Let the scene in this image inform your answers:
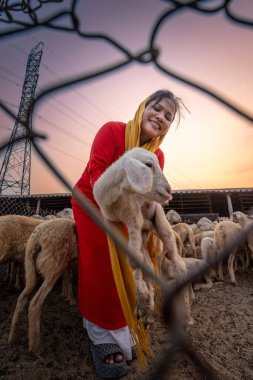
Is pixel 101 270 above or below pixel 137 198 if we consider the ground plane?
below

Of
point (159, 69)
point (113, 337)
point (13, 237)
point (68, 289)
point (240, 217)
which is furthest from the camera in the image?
point (240, 217)

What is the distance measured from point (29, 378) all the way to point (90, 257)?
1000 millimetres

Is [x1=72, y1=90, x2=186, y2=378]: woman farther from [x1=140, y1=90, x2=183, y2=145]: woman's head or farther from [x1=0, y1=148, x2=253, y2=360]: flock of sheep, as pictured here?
Answer: [x1=0, y1=148, x2=253, y2=360]: flock of sheep

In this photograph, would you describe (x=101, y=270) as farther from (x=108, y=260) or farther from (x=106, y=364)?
(x=106, y=364)

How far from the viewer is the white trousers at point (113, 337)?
2.06 meters

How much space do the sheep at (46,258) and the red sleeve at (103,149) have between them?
1.11 meters

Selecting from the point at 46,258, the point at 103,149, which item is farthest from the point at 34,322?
the point at 103,149

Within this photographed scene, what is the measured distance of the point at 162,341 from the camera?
2525 millimetres

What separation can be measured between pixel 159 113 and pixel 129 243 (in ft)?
3.74

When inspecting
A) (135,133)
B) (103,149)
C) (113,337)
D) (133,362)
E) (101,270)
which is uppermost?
(135,133)

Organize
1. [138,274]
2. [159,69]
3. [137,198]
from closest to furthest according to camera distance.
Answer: [159,69], [138,274], [137,198]

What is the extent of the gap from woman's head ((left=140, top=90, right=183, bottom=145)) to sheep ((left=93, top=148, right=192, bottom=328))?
0.68m

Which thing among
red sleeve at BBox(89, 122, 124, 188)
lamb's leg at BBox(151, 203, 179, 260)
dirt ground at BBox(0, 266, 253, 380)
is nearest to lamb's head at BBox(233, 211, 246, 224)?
dirt ground at BBox(0, 266, 253, 380)

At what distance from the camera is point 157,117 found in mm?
1941
